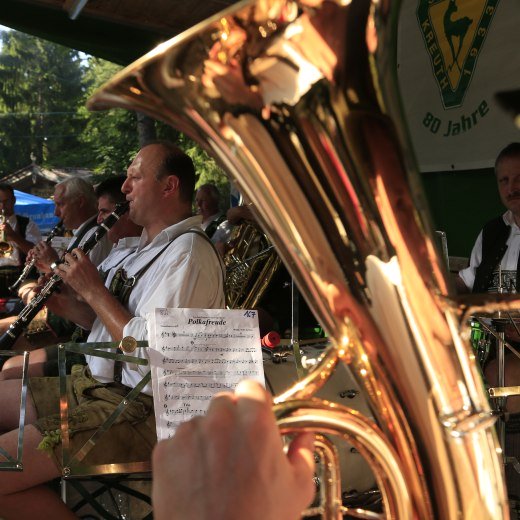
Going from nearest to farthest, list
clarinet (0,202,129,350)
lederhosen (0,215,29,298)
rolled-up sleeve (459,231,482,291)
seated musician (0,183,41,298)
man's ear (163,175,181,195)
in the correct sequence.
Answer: man's ear (163,175,181,195)
clarinet (0,202,129,350)
rolled-up sleeve (459,231,482,291)
lederhosen (0,215,29,298)
seated musician (0,183,41,298)

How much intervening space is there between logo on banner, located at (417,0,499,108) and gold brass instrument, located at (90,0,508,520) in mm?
3184

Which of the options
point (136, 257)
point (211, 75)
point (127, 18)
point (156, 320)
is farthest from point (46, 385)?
point (127, 18)

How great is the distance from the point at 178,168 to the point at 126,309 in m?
0.61

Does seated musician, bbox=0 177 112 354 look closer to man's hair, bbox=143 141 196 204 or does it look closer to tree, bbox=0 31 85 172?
man's hair, bbox=143 141 196 204

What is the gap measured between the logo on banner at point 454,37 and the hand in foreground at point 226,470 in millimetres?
3478

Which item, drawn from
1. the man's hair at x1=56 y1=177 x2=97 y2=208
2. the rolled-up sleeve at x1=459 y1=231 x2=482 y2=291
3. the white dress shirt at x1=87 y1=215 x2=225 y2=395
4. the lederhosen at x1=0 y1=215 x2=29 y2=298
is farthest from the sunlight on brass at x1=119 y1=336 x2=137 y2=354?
the lederhosen at x1=0 y1=215 x2=29 y2=298

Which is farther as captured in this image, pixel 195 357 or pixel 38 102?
pixel 38 102

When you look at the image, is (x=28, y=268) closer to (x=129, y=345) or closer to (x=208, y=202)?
(x=208, y=202)

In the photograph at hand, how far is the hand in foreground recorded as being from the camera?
1.78ft

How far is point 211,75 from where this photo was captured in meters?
0.78

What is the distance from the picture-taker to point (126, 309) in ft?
7.85

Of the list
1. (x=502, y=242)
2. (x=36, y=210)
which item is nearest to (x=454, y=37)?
(x=502, y=242)

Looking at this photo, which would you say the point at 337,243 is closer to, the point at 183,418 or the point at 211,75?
the point at 211,75

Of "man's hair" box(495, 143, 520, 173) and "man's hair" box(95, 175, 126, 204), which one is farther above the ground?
"man's hair" box(95, 175, 126, 204)
